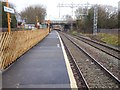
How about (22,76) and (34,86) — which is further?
(22,76)

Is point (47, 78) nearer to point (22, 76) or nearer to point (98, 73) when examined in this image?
point (22, 76)

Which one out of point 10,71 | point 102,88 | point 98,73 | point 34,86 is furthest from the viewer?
point 98,73

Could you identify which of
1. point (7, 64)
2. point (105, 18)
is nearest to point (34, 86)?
point (7, 64)

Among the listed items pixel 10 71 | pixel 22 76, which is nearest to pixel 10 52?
pixel 10 71

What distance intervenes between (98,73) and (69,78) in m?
2.33

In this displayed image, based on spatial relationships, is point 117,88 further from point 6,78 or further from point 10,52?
point 10,52

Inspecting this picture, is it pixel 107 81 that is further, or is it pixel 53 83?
pixel 107 81

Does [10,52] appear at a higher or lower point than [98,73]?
higher

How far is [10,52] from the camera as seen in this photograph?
451 inches

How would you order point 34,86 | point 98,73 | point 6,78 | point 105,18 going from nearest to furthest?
point 34,86 < point 6,78 < point 98,73 < point 105,18

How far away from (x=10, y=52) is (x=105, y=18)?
6230 cm

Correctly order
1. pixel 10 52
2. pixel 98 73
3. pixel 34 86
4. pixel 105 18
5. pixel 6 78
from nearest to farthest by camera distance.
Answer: pixel 34 86, pixel 6 78, pixel 98 73, pixel 10 52, pixel 105 18

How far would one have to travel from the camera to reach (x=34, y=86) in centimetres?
739

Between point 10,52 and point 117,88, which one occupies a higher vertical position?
point 10,52
